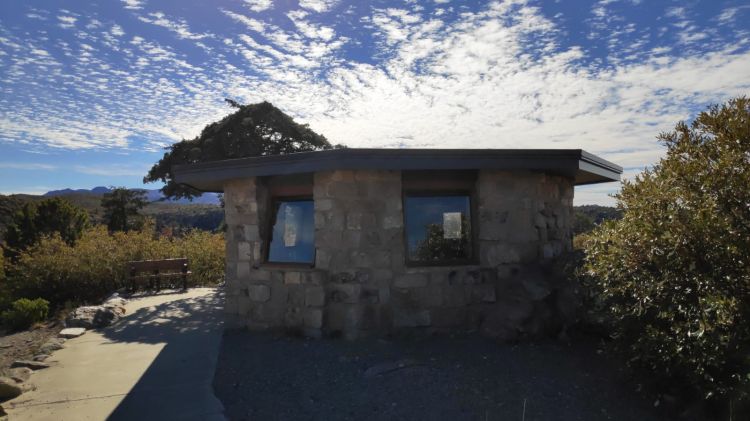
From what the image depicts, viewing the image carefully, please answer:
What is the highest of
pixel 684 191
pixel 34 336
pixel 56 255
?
pixel 684 191

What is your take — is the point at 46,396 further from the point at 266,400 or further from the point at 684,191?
the point at 684,191

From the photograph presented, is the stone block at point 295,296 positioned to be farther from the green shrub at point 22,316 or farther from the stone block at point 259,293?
the green shrub at point 22,316

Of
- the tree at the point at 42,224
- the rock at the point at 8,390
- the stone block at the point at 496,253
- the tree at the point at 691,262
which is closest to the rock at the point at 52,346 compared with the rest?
the rock at the point at 8,390

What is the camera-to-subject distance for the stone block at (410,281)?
6.05 meters

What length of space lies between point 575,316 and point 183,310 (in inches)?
260

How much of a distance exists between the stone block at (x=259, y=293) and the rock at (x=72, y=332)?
2713 mm

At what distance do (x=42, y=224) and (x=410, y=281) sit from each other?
1360cm

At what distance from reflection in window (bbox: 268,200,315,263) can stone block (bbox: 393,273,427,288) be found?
4.05ft

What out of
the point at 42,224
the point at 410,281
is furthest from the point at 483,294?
the point at 42,224

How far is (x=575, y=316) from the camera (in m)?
5.48

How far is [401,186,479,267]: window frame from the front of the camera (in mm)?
6227

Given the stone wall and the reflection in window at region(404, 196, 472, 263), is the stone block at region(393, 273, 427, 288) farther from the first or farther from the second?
the reflection in window at region(404, 196, 472, 263)

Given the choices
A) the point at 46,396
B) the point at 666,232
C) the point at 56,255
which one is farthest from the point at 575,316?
the point at 56,255

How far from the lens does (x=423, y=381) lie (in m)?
4.54
